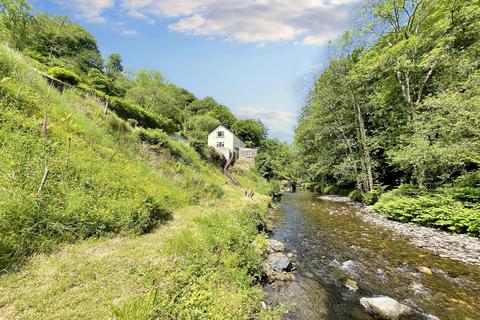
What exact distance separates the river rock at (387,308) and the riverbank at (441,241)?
492 cm

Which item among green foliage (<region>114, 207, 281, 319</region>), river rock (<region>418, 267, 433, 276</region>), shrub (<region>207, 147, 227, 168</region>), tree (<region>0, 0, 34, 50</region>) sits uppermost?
tree (<region>0, 0, 34, 50</region>)

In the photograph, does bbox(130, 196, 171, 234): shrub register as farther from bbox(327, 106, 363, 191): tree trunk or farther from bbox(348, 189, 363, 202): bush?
bbox(348, 189, 363, 202): bush

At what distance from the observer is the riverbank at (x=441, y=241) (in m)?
8.93

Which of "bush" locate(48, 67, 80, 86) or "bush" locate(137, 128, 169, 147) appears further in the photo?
"bush" locate(48, 67, 80, 86)

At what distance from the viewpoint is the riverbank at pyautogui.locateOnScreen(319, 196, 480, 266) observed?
8.93 meters

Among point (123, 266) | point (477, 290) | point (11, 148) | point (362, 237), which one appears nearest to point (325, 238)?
point (362, 237)

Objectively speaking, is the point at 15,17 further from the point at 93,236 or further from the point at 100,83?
the point at 93,236

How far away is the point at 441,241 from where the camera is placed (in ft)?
34.3

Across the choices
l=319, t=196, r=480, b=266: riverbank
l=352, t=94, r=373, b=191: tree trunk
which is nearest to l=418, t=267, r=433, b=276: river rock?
l=319, t=196, r=480, b=266: riverbank

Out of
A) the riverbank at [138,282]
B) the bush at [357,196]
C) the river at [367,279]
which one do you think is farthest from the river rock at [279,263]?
the bush at [357,196]

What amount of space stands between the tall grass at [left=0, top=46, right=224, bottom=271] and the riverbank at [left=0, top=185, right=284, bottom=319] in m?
0.50

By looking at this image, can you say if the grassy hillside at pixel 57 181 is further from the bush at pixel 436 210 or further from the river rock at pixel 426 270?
the bush at pixel 436 210

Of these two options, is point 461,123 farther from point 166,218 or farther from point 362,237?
point 166,218

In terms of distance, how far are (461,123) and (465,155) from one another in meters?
1.74
